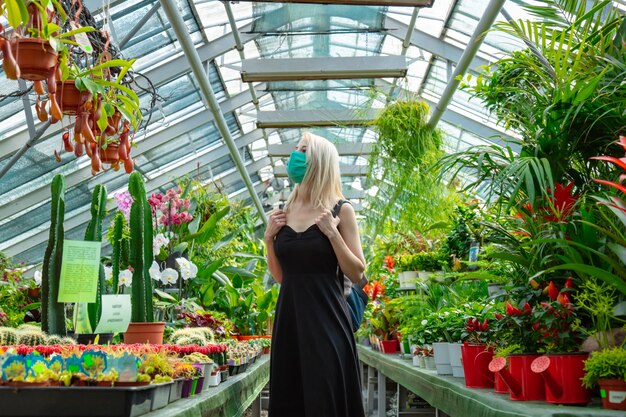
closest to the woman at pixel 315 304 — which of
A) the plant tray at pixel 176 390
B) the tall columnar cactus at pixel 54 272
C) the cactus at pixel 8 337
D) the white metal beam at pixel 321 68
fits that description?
the plant tray at pixel 176 390

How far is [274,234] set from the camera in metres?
2.37

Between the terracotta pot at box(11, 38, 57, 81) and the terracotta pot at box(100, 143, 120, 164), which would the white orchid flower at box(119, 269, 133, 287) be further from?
the terracotta pot at box(11, 38, 57, 81)

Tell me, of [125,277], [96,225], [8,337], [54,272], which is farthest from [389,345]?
[8,337]

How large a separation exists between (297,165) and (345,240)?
0.29 m

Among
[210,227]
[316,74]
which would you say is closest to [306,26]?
[316,74]

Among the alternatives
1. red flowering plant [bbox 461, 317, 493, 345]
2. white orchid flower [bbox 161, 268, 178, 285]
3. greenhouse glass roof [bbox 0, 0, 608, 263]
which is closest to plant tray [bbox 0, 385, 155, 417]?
red flowering plant [bbox 461, 317, 493, 345]

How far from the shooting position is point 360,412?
2.22 m

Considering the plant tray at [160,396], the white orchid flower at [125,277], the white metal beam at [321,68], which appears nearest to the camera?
the plant tray at [160,396]

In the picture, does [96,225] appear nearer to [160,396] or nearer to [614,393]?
[160,396]

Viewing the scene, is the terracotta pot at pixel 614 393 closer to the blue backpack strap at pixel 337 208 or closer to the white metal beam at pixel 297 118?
the blue backpack strap at pixel 337 208

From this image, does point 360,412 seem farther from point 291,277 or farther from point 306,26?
point 306,26

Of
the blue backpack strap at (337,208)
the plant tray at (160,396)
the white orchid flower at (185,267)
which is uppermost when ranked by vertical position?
the blue backpack strap at (337,208)

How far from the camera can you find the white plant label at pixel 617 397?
1.85 m

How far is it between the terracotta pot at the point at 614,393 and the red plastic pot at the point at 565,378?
128 mm
